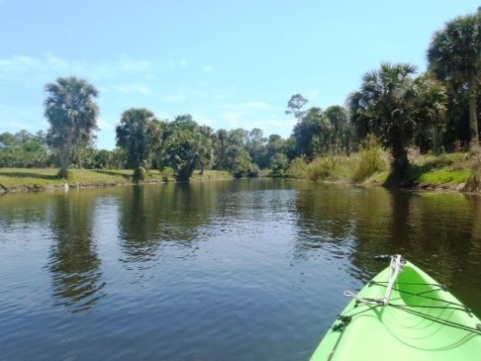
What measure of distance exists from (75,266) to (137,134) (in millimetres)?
74239

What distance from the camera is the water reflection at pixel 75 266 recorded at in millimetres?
10828

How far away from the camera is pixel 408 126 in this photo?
A: 139ft

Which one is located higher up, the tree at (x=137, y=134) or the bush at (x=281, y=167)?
the tree at (x=137, y=134)

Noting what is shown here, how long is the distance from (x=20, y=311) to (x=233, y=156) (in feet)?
391

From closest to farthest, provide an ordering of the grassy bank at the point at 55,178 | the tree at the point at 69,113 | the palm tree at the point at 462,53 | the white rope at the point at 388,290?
the white rope at the point at 388,290, the palm tree at the point at 462,53, the grassy bank at the point at 55,178, the tree at the point at 69,113

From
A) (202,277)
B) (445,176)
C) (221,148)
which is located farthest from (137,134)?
(202,277)

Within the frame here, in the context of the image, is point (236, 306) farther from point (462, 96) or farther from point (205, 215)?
point (462, 96)

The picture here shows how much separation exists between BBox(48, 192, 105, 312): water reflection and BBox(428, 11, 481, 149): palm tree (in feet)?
119

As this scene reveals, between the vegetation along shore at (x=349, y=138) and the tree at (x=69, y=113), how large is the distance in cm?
15

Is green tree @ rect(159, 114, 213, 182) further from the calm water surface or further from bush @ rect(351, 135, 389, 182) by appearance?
the calm water surface

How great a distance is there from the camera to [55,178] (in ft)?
207

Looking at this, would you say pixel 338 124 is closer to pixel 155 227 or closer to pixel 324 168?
pixel 324 168

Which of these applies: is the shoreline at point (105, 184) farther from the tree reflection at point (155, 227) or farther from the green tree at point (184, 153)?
the tree reflection at point (155, 227)

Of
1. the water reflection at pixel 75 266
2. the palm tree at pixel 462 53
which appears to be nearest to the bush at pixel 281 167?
the palm tree at pixel 462 53
